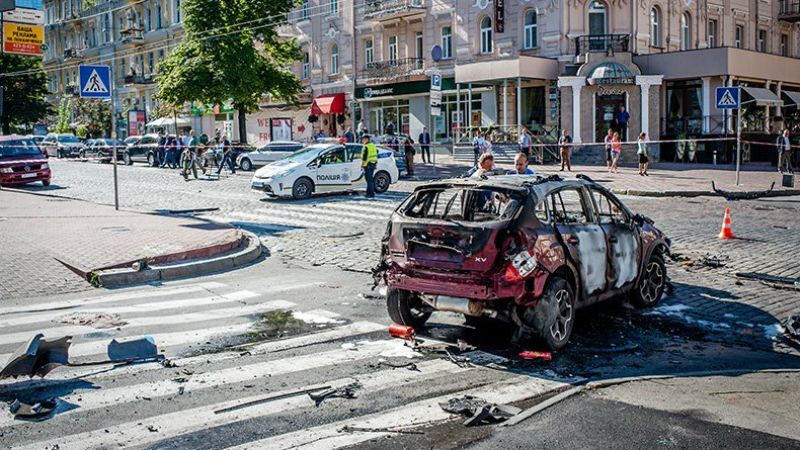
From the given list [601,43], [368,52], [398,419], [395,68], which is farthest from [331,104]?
[398,419]

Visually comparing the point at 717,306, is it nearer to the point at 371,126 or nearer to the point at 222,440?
the point at 222,440

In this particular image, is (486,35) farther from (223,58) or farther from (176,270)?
(176,270)

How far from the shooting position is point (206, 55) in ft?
143

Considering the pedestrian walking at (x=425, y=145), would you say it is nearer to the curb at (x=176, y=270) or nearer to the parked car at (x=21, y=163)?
the parked car at (x=21, y=163)

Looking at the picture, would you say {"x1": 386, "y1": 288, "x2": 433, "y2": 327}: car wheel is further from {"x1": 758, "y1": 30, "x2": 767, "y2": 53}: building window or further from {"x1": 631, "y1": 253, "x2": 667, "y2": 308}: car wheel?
{"x1": 758, "y1": 30, "x2": 767, "y2": 53}: building window

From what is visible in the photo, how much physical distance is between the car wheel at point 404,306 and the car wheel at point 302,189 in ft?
48.5

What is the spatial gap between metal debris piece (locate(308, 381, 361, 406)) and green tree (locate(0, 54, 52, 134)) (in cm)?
6141

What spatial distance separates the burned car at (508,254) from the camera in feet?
23.7

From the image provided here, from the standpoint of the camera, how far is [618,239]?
863 centimetres

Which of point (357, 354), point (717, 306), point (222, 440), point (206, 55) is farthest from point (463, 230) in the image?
point (206, 55)

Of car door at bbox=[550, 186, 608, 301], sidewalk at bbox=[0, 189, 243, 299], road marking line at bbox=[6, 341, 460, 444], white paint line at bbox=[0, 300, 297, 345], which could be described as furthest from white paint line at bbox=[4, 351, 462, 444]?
sidewalk at bbox=[0, 189, 243, 299]

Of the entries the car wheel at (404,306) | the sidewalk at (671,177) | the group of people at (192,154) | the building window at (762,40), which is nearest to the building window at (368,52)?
the group of people at (192,154)

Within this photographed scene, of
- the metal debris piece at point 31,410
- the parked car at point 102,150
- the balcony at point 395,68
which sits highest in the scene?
the balcony at point 395,68

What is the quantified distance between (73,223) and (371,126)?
32514 mm
